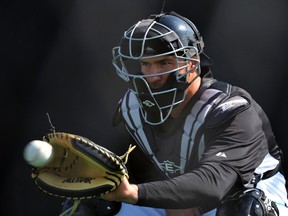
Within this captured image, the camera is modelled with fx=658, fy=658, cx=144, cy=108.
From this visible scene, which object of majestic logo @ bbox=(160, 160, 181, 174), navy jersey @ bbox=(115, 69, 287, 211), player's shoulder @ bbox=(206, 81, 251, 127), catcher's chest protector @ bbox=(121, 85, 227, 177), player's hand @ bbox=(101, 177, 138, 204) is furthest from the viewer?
majestic logo @ bbox=(160, 160, 181, 174)

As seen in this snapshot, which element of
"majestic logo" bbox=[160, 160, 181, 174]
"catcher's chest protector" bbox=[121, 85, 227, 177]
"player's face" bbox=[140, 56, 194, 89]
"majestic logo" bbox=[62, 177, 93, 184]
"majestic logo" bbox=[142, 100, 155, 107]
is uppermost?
"player's face" bbox=[140, 56, 194, 89]

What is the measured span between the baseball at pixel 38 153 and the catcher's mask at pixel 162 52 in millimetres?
589

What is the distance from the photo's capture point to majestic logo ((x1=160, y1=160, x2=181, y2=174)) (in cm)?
→ 268

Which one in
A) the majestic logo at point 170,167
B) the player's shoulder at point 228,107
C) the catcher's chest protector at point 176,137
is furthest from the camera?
the majestic logo at point 170,167

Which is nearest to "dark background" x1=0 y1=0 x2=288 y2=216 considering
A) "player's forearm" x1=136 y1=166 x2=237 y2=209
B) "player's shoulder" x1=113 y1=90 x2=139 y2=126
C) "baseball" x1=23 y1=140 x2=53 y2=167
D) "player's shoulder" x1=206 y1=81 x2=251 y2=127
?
"player's shoulder" x1=113 y1=90 x2=139 y2=126

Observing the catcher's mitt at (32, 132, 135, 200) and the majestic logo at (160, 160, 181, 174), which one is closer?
the catcher's mitt at (32, 132, 135, 200)

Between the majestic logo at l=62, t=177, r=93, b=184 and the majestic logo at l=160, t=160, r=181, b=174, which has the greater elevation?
the majestic logo at l=62, t=177, r=93, b=184

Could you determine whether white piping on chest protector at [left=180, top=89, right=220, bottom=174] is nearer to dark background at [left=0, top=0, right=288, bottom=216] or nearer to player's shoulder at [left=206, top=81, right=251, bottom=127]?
player's shoulder at [left=206, top=81, right=251, bottom=127]

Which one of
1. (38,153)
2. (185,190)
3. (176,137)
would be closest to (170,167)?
(176,137)

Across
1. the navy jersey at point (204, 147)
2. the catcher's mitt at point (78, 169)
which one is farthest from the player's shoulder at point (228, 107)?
the catcher's mitt at point (78, 169)

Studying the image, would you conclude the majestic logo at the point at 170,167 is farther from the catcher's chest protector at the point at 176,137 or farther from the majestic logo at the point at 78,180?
the majestic logo at the point at 78,180

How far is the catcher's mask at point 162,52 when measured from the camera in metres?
2.40

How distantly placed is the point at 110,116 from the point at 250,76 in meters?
0.73

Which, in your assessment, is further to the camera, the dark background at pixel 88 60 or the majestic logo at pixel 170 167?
the dark background at pixel 88 60
